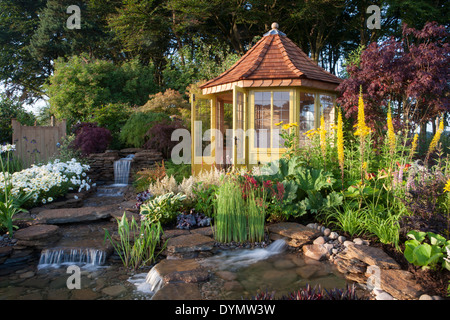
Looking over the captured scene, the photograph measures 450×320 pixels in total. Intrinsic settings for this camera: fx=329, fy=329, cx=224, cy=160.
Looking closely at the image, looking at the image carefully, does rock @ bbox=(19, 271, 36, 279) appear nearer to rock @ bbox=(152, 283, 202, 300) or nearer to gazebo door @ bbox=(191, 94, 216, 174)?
rock @ bbox=(152, 283, 202, 300)

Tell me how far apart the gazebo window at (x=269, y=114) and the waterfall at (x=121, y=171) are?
11.6ft

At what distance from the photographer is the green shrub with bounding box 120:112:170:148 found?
389 inches

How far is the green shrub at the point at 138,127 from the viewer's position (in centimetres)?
989

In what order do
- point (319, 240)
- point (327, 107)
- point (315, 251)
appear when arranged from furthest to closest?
point (327, 107) → point (319, 240) → point (315, 251)

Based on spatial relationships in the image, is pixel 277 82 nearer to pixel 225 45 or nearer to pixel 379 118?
pixel 379 118

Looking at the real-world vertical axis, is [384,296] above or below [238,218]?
below

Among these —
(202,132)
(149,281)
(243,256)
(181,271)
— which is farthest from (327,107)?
(149,281)

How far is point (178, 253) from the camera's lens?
383cm

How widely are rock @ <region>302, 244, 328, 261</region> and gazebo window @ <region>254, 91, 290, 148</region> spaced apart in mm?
3930

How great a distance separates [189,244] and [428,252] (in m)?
2.43

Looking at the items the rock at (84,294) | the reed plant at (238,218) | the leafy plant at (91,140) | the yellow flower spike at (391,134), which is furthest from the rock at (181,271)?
the leafy plant at (91,140)

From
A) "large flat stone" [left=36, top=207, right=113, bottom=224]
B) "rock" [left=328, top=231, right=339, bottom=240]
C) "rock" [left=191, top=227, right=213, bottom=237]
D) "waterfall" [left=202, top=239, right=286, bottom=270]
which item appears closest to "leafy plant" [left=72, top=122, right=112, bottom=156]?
"large flat stone" [left=36, top=207, right=113, bottom=224]

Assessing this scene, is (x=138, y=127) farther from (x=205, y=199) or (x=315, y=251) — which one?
(x=315, y=251)

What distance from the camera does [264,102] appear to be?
7543 millimetres
